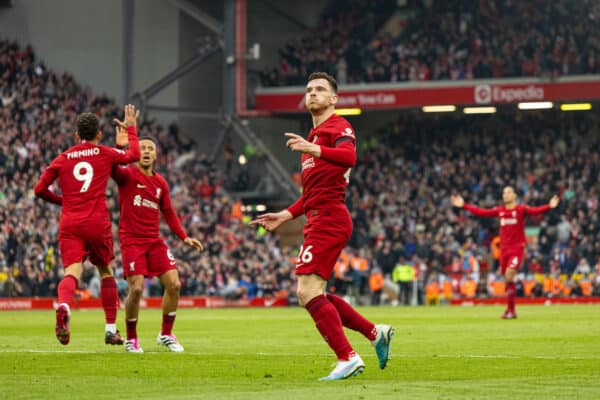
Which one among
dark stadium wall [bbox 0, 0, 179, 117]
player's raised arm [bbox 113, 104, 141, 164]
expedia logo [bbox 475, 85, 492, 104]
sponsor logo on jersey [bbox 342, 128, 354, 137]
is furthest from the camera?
dark stadium wall [bbox 0, 0, 179, 117]

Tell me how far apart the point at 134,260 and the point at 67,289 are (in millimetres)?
1875

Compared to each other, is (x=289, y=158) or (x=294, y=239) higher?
(x=289, y=158)

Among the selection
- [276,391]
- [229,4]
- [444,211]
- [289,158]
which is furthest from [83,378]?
[289,158]

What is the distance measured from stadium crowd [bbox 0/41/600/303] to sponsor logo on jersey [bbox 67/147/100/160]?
2343 cm

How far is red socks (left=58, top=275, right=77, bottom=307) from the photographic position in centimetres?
1234

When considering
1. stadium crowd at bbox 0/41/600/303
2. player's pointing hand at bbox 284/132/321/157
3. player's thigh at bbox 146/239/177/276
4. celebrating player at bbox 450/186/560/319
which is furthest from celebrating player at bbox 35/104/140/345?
stadium crowd at bbox 0/41/600/303

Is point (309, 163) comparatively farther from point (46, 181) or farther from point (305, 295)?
point (46, 181)

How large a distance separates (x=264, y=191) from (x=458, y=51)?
9376mm

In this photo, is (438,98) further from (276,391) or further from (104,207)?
(276,391)

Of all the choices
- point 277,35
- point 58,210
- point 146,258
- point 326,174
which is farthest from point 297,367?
point 277,35

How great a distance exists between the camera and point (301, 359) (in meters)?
12.8

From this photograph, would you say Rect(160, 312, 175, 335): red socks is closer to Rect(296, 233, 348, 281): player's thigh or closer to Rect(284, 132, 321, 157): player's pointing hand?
Rect(296, 233, 348, 281): player's thigh

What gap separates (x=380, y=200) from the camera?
48125 millimetres

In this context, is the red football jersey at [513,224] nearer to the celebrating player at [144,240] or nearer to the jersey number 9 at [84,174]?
the celebrating player at [144,240]
